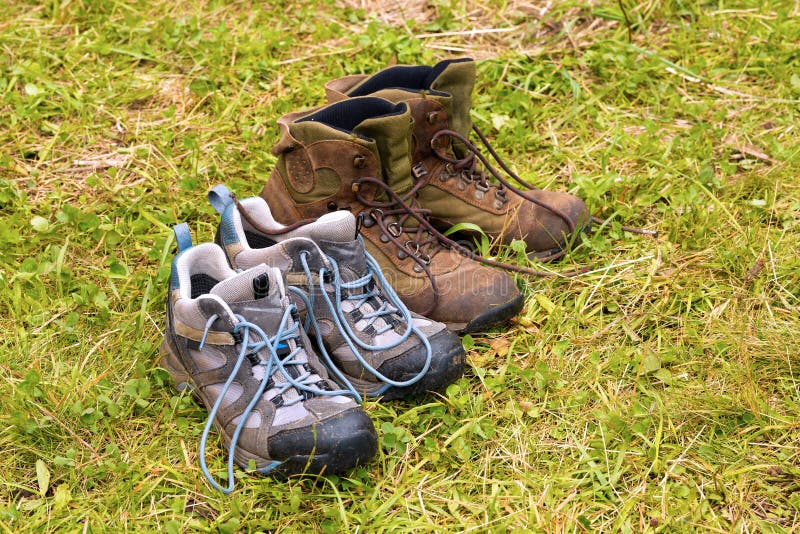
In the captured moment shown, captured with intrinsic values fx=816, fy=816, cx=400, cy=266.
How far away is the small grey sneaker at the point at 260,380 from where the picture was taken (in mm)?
2244

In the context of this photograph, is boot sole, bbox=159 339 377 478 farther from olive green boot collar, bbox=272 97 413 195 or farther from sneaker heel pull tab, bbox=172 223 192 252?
olive green boot collar, bbox=272 97 413 195

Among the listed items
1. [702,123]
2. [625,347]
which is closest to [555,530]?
[625,347]

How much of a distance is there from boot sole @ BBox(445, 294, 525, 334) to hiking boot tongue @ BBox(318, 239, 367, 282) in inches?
16.4

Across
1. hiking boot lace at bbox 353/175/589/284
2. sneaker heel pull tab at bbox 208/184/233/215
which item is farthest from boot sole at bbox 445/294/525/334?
sneaker heel pull tab at bbox 208/184/233/215

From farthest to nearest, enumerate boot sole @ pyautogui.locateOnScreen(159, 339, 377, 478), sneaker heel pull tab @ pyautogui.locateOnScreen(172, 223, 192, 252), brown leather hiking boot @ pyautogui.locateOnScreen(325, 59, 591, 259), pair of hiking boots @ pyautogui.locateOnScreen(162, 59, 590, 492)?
brown leather hiking boot @ pyautogui.locateOnScreen(325, 59, 591, 259) → sneaker heel pull tab @ pyautogui.locateOnScreen(172, 223, 192, 252) → pair of hiking boots @ pyautogui.locateOnScreen(162, 59, 590, 492) → boot sole @ pyautogui.locateOnScreen(159, 339, 377, 478)

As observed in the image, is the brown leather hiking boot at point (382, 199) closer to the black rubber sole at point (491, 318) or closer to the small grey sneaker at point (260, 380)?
the black rubber sole at point (491, 318)

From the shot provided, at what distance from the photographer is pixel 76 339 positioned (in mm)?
2760

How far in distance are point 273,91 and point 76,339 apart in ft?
5.80

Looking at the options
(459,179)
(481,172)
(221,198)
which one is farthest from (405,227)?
(221,198)

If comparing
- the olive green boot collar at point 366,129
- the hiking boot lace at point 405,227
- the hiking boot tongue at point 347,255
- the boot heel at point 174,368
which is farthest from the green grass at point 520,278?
the olive green boot collar at point 366,129

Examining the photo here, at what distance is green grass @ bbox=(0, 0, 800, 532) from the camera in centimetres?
227

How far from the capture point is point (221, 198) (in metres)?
2.68

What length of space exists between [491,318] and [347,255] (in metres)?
0.56

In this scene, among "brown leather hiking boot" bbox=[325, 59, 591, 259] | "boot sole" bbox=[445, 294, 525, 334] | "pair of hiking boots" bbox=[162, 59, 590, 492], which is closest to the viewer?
"pair of hiking boots" bbox=[162, 59, 590, 492]
